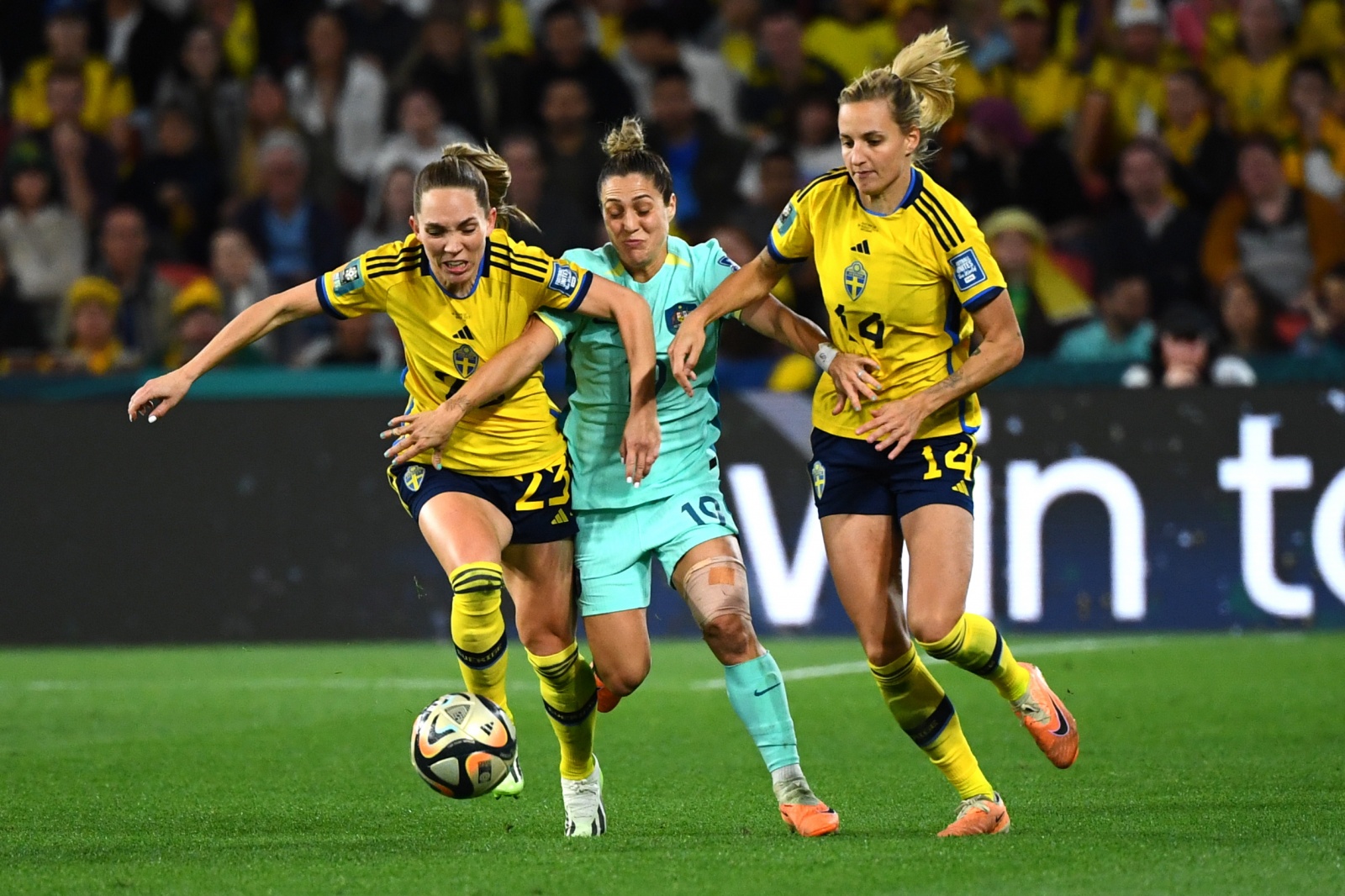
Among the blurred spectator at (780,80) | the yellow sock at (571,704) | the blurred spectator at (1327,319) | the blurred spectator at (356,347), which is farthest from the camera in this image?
the blurred spectator at (780,80)

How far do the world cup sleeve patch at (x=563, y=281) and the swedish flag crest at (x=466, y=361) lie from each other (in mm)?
338

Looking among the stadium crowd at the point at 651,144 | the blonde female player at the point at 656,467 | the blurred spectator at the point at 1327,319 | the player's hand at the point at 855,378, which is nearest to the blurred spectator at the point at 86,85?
the stadium crowd at the point at 651,144

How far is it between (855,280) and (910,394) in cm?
38

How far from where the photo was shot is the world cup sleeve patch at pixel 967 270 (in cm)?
573

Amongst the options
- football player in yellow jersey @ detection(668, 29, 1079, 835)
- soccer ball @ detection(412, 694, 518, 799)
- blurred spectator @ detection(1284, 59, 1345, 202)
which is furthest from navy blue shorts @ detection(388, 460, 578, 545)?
blurred spectator @ detection(1284, 59, 1345, 202)

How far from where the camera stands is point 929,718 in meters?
5.86

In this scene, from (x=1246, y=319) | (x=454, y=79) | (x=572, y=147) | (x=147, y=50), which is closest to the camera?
(x=1246, y=319)

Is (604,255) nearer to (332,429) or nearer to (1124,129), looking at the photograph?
(332,429)

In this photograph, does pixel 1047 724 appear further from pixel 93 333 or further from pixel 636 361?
pixel 93 333

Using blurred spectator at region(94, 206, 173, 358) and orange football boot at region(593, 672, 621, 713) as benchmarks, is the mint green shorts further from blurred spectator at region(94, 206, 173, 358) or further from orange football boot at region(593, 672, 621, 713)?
blurred spectator at region(94, 206, 173, 358)

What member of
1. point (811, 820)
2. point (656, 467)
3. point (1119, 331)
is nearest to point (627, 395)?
point (656, 467)

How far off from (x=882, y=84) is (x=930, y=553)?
1389mm

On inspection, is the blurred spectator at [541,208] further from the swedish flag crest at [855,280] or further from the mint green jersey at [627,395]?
the swedish flag crest at [855,280]

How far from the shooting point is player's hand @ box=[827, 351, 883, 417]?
19.0 ft
